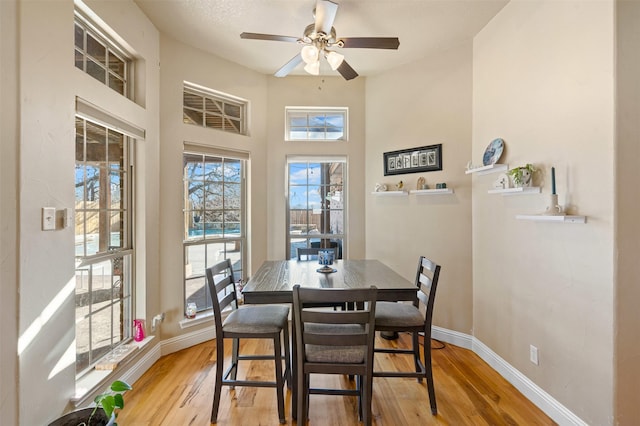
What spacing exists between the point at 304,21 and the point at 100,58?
62.9 inches

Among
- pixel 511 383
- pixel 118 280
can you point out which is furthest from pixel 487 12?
pixel 118 280

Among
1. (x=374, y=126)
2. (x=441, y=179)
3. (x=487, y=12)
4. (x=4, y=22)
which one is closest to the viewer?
(x=4, y=22)

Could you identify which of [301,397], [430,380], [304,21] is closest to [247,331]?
[301,397]

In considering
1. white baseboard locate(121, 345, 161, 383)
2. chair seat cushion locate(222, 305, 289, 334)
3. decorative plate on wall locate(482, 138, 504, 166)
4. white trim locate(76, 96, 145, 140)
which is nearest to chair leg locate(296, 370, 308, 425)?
chair seat cushion locate(222, 305, 289, 334)

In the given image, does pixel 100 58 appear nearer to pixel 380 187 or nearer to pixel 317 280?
pixel 317 280

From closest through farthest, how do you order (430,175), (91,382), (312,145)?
(91,382)
(430,175)
(312,145)

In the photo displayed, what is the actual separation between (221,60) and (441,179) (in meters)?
2.65

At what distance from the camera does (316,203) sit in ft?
12.1

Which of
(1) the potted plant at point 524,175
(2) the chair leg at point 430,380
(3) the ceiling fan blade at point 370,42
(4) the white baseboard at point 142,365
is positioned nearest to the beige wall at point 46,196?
(4) the white baseboard at point 142,365

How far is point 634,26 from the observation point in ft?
5.14

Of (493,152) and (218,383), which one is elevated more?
(493,152)

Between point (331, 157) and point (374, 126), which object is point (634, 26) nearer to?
point (374, 126)

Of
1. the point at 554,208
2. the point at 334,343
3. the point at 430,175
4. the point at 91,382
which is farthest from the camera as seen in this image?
the point at 430,175

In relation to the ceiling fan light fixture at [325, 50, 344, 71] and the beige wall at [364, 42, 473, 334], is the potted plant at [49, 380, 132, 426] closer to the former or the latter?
the ceiling fan light fixture at [325, 50, 344, 71]
